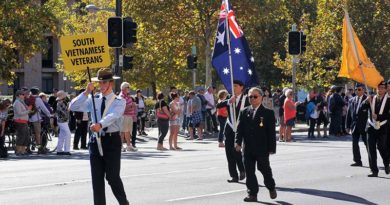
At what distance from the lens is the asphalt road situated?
13.0 meters

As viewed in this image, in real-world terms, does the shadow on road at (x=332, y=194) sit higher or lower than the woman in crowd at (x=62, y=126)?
lower

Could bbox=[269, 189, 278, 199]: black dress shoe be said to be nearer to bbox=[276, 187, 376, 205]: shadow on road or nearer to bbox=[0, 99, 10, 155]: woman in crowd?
bbox=[276, 187, 376, 205]: shadow on road

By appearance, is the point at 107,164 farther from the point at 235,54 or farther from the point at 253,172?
the point at 235,54

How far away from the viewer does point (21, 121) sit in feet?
74.2

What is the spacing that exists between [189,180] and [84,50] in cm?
422

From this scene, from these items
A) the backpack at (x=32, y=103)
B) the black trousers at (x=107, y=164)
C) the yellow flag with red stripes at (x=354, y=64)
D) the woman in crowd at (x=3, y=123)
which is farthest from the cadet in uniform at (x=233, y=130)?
the backpack at (x=32, y=103)

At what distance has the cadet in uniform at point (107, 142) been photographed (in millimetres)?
10539

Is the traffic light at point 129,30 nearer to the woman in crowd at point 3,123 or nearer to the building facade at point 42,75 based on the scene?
the woman in crowd at point 3,123

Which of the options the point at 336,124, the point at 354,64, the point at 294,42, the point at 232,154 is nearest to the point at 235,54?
the point at 232,154

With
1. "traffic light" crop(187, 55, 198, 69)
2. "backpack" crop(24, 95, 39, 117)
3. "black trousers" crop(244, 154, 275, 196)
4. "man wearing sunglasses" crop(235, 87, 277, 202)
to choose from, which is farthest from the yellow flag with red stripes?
"traffic light" crop(187, 55, 198, 69)

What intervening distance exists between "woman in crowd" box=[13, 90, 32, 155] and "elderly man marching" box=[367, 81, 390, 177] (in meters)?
9.82

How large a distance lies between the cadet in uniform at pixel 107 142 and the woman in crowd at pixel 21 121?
12122 millimetres

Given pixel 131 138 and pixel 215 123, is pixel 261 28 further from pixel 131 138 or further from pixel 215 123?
pixel 131 138

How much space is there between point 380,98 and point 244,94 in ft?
10.8
